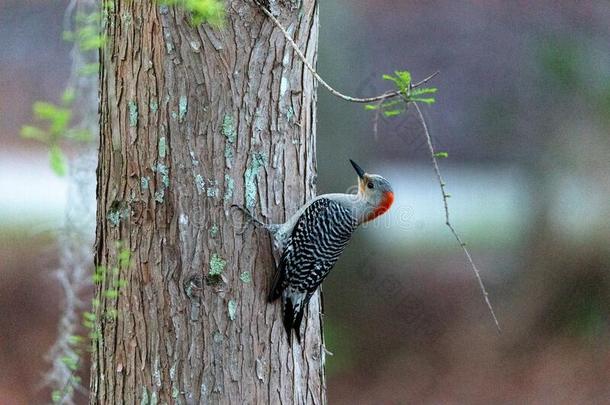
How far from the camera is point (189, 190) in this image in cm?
289

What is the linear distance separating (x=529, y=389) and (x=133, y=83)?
601 centimetres

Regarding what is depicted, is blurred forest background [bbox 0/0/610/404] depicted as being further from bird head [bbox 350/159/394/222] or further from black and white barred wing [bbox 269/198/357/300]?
black and white barred wing [bbox 269/198/357/300]

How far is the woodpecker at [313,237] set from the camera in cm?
313

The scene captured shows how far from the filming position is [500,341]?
7484mm

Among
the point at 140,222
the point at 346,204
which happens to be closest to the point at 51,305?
the point at 346,204

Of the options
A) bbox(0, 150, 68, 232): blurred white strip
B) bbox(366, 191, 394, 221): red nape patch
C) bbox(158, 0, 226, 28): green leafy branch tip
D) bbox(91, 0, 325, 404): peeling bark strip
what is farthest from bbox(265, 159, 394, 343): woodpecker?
bbox(0, 150, 68, 232): blurred white strip

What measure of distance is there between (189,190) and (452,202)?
14.7 feet

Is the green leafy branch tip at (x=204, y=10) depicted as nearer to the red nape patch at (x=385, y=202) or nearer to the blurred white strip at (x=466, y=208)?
the red nape patch at (x=385, y=202)

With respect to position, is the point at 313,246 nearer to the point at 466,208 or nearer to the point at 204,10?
the point at 204,10

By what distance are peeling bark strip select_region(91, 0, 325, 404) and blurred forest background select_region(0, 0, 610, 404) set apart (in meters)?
3.06

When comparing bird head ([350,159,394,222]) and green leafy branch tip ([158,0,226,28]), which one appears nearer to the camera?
green leafy branch tip ([158,0,226,28])

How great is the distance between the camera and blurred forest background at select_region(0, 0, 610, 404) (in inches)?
249

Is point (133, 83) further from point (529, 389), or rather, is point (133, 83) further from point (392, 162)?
point (529, 389)

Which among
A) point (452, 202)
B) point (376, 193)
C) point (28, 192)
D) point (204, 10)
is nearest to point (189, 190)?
point (204, 10)
